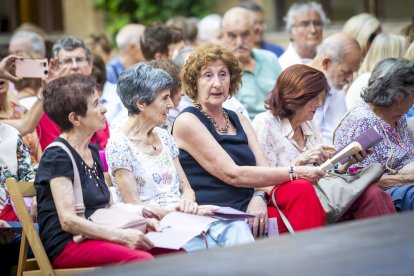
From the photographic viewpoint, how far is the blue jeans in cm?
557

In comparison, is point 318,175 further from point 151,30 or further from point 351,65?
point 151,30

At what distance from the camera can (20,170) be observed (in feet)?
20.0

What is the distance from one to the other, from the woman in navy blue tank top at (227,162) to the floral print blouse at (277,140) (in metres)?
0.20

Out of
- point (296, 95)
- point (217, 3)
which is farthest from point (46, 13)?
point (296, 95)

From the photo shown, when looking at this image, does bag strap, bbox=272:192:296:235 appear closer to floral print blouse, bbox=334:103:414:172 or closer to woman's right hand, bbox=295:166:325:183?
woman's right hand, bbox=295:166:325:183

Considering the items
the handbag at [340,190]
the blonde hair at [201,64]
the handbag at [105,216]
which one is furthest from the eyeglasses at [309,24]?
the handbag at [105,216]

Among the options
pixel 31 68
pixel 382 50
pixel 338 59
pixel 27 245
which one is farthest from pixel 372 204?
pixel 382 50

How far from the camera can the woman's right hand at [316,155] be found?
628cm

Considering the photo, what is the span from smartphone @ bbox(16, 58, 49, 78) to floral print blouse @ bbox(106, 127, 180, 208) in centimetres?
168

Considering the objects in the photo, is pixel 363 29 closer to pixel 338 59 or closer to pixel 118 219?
pixel 338 59

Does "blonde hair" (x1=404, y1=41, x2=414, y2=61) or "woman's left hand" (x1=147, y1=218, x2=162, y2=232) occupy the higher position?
"blonde hair" (x1=404, y1=41, x2=414, y2=61)

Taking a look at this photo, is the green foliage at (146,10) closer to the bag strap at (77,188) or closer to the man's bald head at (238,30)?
the man's bald head at (238,30)

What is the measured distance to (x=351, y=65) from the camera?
8445 millimetres

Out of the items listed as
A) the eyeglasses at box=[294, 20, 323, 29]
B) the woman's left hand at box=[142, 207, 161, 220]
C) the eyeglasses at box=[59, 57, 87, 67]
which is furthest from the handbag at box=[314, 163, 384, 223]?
the eyeglasses at box=[294, 20, 323, 29]
